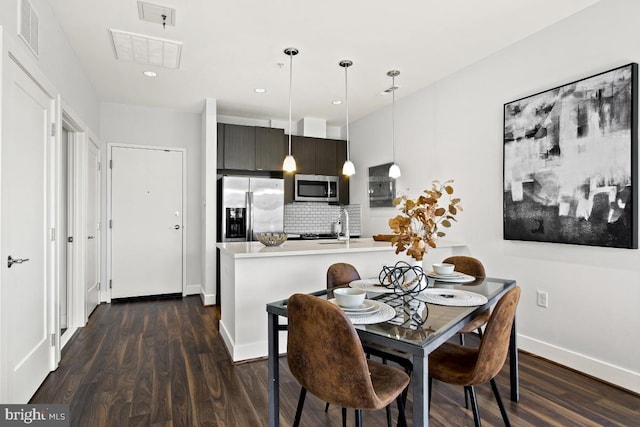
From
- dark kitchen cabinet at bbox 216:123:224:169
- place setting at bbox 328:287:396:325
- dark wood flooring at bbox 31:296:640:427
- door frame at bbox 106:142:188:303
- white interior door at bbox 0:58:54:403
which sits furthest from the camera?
dark kitchen cabinet at bbox 216:123:224:169

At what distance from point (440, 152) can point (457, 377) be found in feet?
9.53

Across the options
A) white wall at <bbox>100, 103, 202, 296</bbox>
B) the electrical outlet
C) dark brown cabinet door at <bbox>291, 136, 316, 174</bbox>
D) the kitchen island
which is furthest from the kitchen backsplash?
the electrical outlet

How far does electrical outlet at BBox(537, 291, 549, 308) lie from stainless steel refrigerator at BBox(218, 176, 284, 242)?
10.6 ft

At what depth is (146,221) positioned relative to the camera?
511cm

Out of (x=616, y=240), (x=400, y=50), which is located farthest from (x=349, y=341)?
(x=400, y=50)

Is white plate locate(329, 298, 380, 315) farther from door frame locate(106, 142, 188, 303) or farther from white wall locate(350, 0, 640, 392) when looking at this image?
door frame locate(106, 142, 188, 303)

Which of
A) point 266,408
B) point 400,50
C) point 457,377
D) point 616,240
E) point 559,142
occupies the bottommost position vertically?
point 266,408

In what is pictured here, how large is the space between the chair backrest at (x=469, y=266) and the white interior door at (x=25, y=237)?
9.50 feet

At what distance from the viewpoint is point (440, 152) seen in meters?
4.11

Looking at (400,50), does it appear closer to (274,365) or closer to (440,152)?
(440,152)

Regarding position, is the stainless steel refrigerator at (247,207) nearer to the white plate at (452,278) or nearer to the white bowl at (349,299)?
the white plate at (452,278)

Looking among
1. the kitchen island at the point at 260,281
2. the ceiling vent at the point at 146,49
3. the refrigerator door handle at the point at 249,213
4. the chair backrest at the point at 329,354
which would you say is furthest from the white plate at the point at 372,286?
the refrigerator door handle at the point at 249,213

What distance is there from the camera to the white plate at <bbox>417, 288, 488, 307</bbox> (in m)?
1.79

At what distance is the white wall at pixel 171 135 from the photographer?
4.97 m
